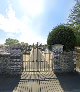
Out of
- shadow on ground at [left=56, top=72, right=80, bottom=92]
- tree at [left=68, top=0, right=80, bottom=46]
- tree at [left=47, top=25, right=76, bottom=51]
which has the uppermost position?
tree at [left=68, top=0, right=80, bottom=46]

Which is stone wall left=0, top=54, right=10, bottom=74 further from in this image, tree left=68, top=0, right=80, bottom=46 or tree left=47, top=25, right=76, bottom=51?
tree left=68, top=0, right=80, bottom=46

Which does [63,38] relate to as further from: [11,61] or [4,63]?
[4,63]

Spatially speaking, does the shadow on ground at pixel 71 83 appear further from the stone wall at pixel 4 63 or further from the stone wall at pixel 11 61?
the stone wall at pixel 4 63

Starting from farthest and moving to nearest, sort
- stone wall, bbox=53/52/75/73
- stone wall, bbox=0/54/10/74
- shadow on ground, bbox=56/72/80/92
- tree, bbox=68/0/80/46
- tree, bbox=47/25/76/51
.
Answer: tree, bbox=68/0/80/46
tree, bbox=47/25/76/51
stone wall, bbox=53/52/75/73
stone wall, bbox=0/54/10/74
shadow on ground, bbox=56/72/80/92

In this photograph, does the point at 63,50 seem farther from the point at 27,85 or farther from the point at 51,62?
the point at 27,85

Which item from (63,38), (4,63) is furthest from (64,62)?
(4,63)

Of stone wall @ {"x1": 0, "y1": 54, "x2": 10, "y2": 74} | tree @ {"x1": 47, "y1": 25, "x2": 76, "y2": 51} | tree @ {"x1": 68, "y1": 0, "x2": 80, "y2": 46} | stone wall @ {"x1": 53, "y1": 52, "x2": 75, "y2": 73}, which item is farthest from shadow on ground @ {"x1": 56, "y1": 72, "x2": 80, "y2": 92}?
tree @ {"x1": 68, "y1": 0, "x2": 80, "y2": 46}

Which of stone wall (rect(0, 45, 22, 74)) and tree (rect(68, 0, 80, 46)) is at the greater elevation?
tree (rect(68, 0, 80, 46))

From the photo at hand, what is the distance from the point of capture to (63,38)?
18.9 meters

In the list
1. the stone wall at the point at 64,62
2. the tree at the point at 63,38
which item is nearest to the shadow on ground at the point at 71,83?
the stone wall at the point at 64,62

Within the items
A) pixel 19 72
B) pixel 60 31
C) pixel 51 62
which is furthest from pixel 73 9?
pixel 19 72

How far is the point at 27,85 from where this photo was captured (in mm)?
11219

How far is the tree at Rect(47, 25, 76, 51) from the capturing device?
741 inches

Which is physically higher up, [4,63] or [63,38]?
[63,38]
